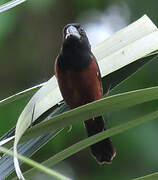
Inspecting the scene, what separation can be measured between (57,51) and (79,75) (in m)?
2.02

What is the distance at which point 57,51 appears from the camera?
3.92 meters

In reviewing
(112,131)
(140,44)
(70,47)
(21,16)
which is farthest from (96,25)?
(112,131)

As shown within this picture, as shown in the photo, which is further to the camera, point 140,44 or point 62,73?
point 62,73

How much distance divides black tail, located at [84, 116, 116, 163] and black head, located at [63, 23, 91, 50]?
0.32 m

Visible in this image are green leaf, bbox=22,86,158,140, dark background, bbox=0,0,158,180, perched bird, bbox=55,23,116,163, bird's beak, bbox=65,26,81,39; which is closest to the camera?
green leaf, bbox=22,86,158,140

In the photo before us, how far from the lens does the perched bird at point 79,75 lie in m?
1.85

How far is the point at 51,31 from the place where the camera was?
3.98 m

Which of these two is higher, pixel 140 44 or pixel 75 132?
pixel 75 132

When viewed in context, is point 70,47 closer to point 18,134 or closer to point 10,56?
point 18,134

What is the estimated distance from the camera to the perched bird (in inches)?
72.9

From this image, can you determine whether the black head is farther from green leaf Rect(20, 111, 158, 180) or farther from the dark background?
the dark background

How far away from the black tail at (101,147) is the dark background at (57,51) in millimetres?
1140

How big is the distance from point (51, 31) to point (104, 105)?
10.4 ft

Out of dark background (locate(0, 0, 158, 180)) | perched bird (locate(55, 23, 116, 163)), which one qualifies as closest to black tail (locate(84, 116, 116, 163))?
perched bird (locate(55, 23, 116, 163))
